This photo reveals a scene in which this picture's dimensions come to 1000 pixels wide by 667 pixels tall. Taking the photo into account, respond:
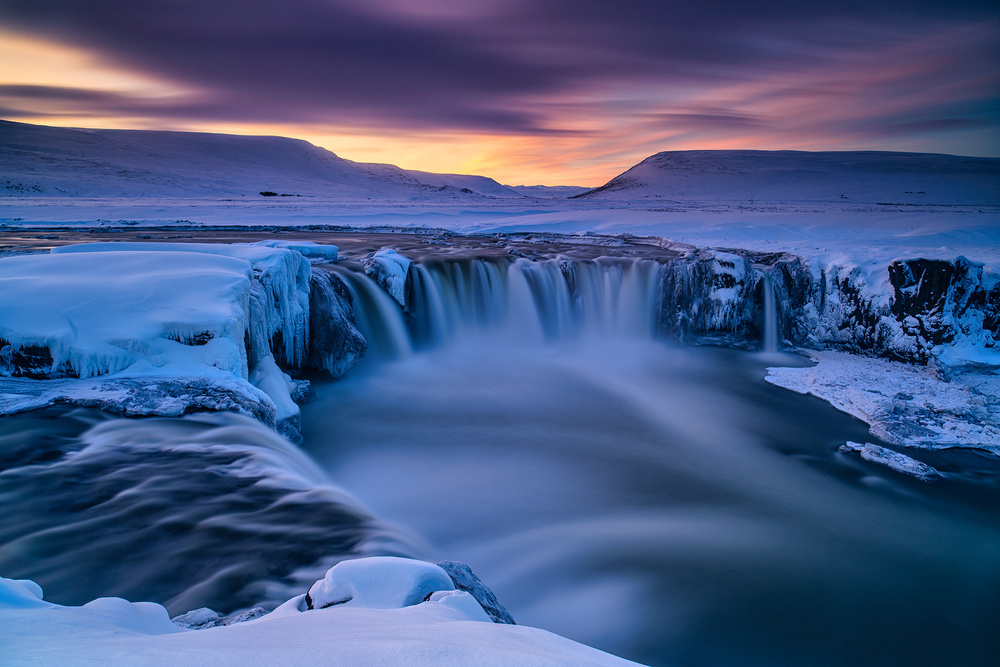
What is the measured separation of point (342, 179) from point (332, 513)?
77771 mm

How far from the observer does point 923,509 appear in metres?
5.19

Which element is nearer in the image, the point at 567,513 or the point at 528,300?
the point at 567,513

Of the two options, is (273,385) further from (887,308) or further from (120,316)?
(887,308)

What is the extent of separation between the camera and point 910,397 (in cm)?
737

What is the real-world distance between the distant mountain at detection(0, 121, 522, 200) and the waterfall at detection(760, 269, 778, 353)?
47.3 metres

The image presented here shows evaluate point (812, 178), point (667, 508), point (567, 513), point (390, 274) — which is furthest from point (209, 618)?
point (812, 178)

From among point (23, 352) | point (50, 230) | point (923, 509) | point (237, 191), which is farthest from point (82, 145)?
point (923, 509)

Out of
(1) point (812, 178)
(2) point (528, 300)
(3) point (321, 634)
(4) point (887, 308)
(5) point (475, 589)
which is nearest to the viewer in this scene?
(3) point (321, 634)

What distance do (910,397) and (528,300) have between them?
7220 millimetres

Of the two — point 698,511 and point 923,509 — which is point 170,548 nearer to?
point 698,511

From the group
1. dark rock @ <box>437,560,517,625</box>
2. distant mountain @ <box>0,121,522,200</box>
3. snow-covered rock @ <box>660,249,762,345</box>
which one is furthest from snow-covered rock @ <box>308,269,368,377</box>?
distant mountain @ <box>0,121,522,200</box>

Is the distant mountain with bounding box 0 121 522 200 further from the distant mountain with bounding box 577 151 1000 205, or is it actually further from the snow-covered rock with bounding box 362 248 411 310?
the snow-covered rock with bounding box 362 248 411 310

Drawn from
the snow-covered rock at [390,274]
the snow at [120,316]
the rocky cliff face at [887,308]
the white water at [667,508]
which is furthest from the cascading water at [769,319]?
the snow at [120,316]

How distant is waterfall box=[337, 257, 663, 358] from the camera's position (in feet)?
35.4
